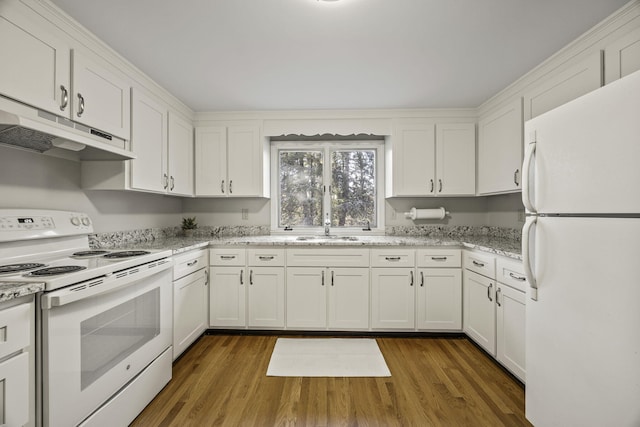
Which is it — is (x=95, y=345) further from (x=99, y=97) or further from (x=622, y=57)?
(x=622, y=57)

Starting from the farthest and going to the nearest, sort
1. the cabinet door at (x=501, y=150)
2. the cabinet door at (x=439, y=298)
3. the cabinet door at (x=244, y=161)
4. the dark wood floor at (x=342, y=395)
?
the cabinet door at (x=244, y=161) → the cabinet door at (x=439, y=298) → the cabinet door at (x=501, y=150) → the dark wood floor at (x=342, y=395)

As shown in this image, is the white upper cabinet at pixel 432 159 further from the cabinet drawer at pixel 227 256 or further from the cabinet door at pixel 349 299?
the cabinet drawer at pixel 227 256

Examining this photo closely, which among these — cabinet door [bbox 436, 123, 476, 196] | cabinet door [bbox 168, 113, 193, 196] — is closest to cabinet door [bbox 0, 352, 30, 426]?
cabinet door [bbox 168, 113, 193, 196]

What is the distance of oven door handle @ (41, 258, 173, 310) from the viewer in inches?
45.9

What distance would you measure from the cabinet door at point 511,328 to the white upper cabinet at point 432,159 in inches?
50.4

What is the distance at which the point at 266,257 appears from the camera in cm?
283

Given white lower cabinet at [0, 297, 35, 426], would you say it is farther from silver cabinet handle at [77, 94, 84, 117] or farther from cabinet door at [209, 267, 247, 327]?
cabinet door at [209, 267, 247, 327]

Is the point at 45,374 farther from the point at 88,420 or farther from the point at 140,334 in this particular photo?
the point at 140,334

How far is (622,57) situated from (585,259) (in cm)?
133

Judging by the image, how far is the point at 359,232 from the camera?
350 cm

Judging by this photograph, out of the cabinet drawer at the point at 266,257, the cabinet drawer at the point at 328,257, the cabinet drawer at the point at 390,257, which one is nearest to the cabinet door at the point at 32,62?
the cabinet drawer at the point at 266,257

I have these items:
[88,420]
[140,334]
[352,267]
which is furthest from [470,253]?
[88,420]

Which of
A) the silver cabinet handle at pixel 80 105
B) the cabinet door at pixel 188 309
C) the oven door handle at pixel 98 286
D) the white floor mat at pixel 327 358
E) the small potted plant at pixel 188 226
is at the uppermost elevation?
the silver cabinet handle at pixel 80 105

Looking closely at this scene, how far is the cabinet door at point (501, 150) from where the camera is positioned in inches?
96.2
